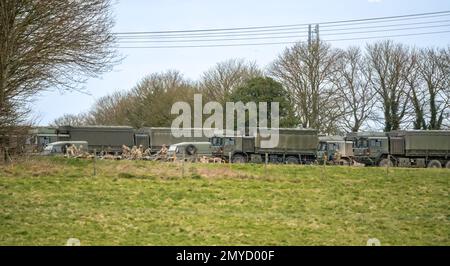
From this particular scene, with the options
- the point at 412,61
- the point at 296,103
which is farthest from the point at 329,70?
the point at 412,61

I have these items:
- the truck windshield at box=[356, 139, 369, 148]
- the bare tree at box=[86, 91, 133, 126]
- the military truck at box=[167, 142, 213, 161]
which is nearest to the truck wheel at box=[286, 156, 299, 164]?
the truck windshield at box=[356, 139, 369, 148]

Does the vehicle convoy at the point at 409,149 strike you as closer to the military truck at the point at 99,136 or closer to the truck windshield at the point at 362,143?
the truck windshield at the point at 362,143

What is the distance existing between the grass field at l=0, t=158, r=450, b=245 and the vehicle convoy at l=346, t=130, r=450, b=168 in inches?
717

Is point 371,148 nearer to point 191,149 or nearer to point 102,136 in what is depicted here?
point 191,149

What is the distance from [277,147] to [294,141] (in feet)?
4.53

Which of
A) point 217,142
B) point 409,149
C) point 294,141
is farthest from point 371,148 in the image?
point 217,142

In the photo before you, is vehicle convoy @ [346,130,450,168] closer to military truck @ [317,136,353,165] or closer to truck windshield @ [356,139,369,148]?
truck windshield @ [356,139,369,148]

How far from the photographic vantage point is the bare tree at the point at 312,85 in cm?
5366

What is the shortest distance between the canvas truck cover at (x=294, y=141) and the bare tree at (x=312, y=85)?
33.7 feet

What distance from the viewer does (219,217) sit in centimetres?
1459

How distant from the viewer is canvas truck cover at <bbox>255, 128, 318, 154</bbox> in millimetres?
41969

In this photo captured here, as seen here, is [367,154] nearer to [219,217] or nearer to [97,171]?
[97,171]

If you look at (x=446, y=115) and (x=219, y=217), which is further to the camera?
(x=446, y=115)
